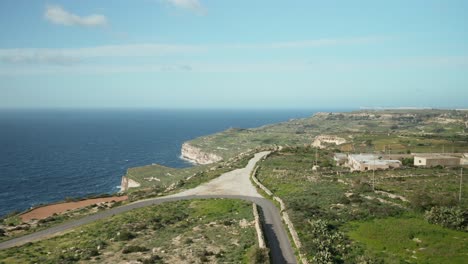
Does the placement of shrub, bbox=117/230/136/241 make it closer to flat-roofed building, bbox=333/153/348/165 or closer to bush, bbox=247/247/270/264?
bush, bbox=247/247/270/264

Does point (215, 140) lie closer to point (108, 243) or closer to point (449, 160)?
point (449, 160)

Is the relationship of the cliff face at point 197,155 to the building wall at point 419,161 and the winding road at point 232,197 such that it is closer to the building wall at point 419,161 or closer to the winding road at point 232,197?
the winding road at point 232,197

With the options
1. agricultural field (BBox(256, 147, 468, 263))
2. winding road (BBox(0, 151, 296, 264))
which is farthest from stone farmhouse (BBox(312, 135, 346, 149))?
agricultural field (BBox(256, 147, 468, 263))

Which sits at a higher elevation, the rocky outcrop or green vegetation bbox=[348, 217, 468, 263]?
green vegetation bbox=[348, 217, 468, 263]

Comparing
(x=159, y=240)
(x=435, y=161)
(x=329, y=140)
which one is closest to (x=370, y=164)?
(x=435, y=161)

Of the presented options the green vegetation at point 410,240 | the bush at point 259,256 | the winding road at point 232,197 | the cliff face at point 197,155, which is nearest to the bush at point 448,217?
the green vegetation at point 410,240

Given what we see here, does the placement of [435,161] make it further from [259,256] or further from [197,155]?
[197,155]
